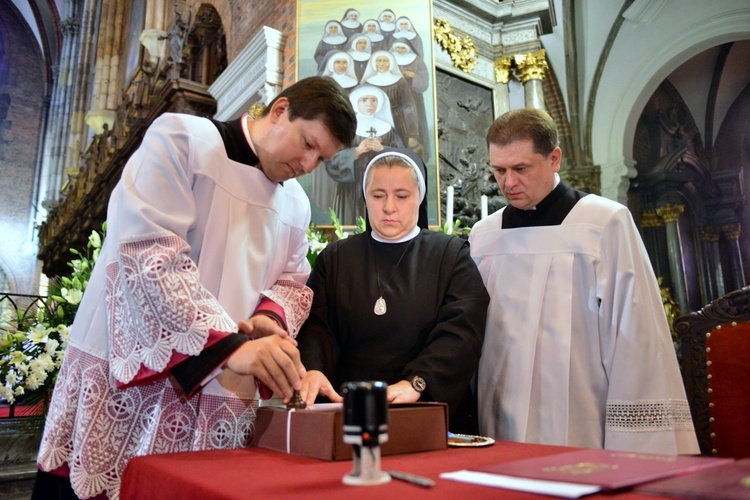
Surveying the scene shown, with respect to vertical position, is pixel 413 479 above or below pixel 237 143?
below

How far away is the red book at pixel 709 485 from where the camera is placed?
29.4 inches

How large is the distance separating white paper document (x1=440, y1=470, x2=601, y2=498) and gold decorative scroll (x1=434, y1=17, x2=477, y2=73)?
6362mm

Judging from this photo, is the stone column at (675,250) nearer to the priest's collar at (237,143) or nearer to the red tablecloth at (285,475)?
the priest's collar at (237,143)

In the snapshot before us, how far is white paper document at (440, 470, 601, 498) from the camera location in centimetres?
79

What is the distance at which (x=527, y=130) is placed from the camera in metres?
2.43

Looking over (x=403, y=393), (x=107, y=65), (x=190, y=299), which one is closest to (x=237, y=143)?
(x=190, y=299)

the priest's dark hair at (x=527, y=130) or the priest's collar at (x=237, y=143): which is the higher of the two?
the priest's dark hair at (x=527, y=130)

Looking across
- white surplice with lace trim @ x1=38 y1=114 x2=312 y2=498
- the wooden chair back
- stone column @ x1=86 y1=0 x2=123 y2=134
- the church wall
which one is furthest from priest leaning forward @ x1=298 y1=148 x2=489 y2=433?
the church wall

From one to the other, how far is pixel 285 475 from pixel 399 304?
1.09 m

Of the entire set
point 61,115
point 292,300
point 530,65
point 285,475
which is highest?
point 61,115

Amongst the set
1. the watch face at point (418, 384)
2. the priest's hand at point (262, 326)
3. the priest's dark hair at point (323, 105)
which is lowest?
the watch face at point (418, 384)

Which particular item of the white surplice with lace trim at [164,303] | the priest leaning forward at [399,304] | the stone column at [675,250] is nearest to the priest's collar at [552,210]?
the priest leaning forward at [399,304]

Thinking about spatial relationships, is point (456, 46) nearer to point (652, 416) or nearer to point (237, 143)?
point (237, 143)

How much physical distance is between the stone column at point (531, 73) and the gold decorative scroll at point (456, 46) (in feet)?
2.05
